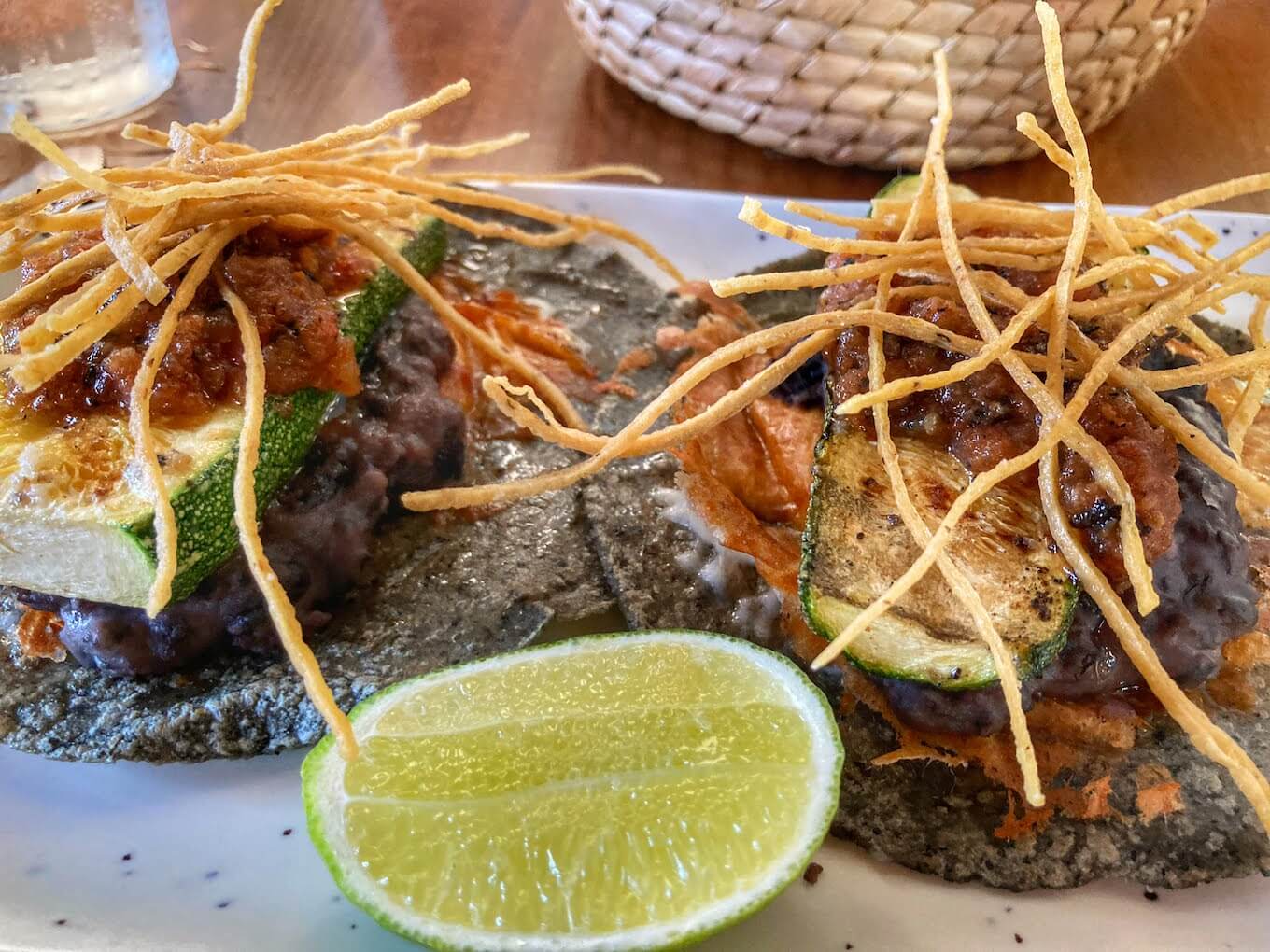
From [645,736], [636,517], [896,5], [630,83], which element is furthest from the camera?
[630,83]

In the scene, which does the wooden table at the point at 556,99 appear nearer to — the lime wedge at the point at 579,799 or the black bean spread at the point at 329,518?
the black bean spread at the point at 329,518

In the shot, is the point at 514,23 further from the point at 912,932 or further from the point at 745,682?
the point at 912,932

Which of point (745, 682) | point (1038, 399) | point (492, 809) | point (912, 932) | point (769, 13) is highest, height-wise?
point (769, 13)

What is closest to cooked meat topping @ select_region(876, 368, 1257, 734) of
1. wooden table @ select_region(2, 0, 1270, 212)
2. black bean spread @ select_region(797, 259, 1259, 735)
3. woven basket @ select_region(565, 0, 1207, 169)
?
black bean spread @ select_region(797, 259, 1259, 735)

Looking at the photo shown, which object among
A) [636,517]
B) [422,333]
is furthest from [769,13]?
[636,517]

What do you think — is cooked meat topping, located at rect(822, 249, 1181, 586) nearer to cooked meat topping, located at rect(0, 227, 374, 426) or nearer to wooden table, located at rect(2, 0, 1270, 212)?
cooked meat topping, located at rect(0, 227, 374, 426)

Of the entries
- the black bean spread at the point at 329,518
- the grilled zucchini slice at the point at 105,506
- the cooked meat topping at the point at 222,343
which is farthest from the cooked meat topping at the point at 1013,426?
the grilled zucchini slice at the point at 105,506
